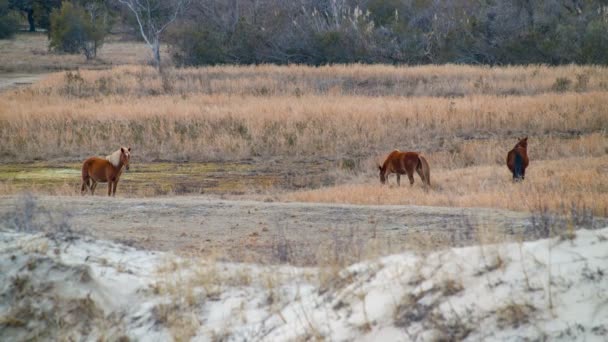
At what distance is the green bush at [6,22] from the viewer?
221 feet

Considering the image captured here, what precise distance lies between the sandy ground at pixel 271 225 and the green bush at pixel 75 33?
4471 centimetres

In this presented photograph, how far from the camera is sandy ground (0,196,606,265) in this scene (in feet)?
33.5

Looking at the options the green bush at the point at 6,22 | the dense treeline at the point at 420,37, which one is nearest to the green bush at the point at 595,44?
the dense treeline at the point at 420,37

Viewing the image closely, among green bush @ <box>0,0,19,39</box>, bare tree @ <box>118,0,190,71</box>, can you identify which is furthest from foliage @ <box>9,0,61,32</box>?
bare tree @ <box>118,0,190,71</box>

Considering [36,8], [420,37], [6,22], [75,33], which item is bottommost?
[420,37]

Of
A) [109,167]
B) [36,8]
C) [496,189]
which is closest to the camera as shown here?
[496,189]

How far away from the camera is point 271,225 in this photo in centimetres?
1273

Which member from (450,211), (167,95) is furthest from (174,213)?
(167,95)

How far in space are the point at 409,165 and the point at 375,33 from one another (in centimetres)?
3331

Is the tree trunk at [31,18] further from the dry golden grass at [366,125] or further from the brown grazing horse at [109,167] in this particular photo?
the brown grazing horse at [109,167]

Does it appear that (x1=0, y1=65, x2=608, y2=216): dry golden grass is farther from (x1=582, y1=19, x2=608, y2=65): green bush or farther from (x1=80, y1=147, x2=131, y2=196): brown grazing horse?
(x1=582, y1=19, x2=608, y2=65): green bush

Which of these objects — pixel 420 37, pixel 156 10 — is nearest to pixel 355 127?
pixel 420 37

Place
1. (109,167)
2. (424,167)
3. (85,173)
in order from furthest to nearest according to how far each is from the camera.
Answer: (85,173), (109,167), (424,167)

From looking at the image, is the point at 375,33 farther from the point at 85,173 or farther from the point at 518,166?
the point at 85,173
